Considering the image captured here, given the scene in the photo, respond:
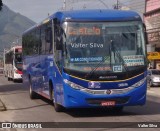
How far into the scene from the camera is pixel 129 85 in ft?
46.5

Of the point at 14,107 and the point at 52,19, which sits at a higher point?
the point at 52,19

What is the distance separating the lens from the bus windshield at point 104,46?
1404 cm

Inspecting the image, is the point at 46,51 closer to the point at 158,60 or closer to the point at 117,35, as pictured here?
the point at 117,35

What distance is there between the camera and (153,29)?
5094 cm

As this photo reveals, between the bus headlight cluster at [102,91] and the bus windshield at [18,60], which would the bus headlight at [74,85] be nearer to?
the bus headlight cluster at [102,91]

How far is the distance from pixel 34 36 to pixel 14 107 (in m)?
3.69

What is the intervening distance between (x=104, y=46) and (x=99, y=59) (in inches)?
18.5

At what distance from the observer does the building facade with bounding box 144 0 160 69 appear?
4897cm

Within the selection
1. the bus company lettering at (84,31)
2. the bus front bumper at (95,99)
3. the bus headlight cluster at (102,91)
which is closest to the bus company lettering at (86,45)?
the bus company lettering at (84,31)

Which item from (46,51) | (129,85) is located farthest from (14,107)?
(129,85)

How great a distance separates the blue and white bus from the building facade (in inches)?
1323

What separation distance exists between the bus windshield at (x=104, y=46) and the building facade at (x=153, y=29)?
3361 cm

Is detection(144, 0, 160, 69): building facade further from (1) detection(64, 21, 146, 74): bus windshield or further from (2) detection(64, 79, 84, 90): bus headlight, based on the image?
(2) detection(64, 79, 84, 90): bus headlight

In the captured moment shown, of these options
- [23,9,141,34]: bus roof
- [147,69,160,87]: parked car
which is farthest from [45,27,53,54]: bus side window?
[147,69,160,87]: parked car
